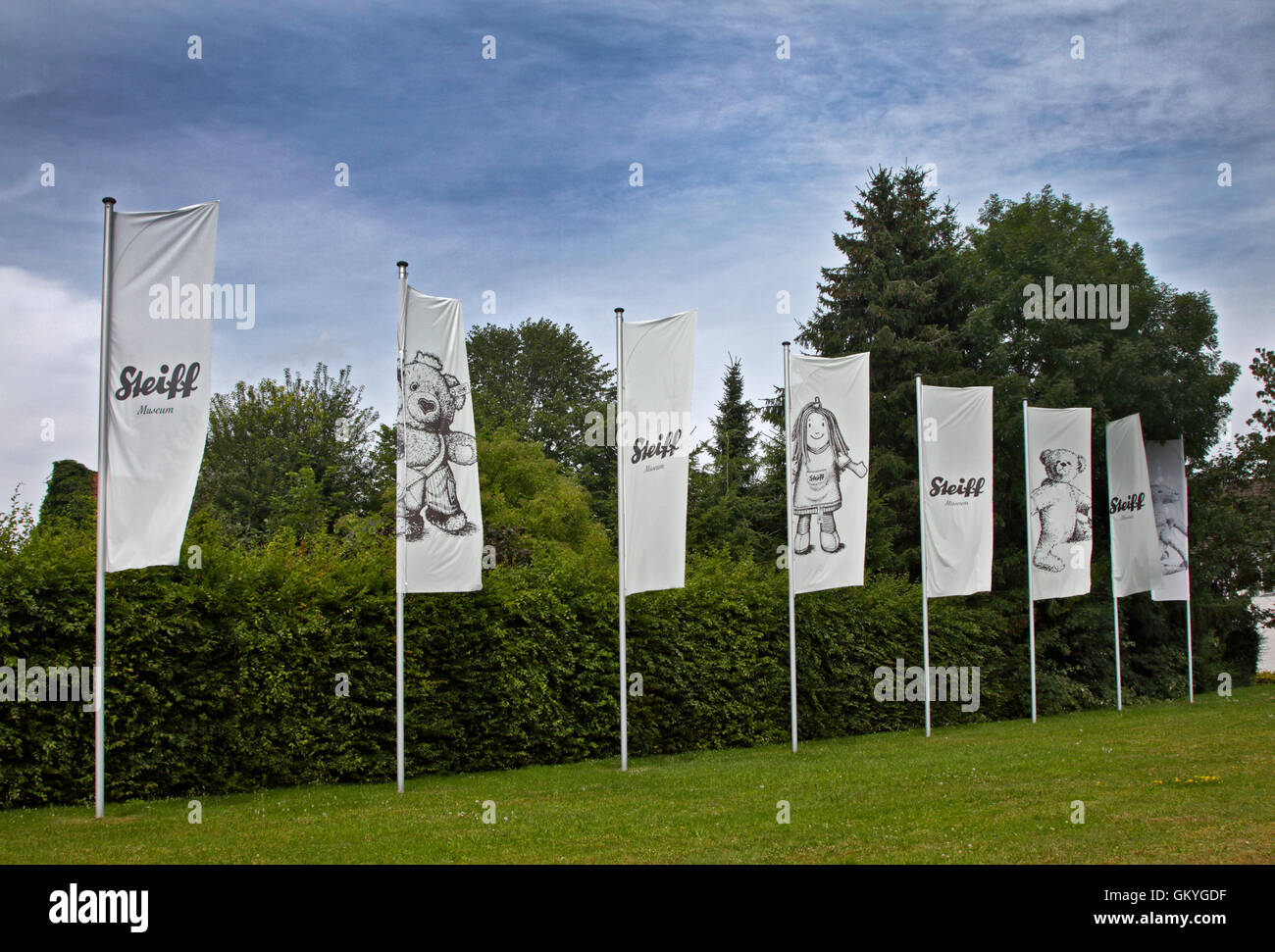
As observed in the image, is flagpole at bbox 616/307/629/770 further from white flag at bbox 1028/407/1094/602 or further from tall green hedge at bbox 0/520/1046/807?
white flag at bbox 1028/407/1094/602

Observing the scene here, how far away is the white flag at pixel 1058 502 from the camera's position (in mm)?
22062

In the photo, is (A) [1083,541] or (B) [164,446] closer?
(B) [164,446]

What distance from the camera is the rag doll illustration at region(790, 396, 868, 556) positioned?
17.5m

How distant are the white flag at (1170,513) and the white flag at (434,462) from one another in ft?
63.3

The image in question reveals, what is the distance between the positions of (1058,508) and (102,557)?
60.4ft

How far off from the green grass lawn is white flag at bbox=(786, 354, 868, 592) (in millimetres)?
3187

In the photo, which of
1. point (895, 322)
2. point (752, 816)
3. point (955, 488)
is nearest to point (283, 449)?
point (895, 322)

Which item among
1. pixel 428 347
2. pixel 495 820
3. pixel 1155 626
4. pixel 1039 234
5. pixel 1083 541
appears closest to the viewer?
pixel 495 820

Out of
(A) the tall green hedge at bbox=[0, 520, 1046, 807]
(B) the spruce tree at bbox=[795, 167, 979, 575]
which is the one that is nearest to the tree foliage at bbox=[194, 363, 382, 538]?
(B) the spruce tree at bbox=[795, 167, 979, 575]

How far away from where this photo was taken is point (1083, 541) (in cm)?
2247

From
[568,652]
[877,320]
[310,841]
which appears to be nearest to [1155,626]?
[877,320]

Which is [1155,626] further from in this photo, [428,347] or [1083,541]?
[428,347]

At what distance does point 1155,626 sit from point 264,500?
3732 cm

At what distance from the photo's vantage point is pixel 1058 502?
882 inches
